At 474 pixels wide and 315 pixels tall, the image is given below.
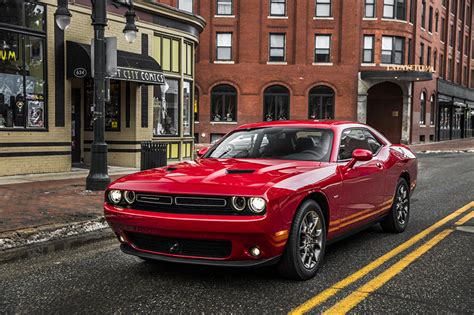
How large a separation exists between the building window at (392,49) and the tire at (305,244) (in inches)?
1247

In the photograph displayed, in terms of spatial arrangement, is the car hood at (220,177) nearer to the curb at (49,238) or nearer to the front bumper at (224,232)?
the front bumper at (224,232)

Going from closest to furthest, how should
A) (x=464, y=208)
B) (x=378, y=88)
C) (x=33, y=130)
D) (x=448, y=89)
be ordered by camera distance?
1. (x=464, y=208)
2. (x=33, y=130)
3. (x=378, y=88)
4. (x=448, y=89)

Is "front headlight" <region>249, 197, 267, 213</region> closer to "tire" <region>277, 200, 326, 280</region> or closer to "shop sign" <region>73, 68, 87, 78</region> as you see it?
"tire" <region>277, 200, 326, 280</region>

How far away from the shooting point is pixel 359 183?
5.72 m

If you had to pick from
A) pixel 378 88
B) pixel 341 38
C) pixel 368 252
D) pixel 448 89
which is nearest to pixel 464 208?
pixel 368 252

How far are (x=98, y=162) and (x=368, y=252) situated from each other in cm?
606

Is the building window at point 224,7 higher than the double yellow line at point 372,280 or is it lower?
higher

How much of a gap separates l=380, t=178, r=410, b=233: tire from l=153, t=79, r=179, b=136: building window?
10832mm

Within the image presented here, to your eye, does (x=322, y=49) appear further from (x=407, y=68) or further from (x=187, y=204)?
(x=187, y=204)

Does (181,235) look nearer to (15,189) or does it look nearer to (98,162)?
(98,162)

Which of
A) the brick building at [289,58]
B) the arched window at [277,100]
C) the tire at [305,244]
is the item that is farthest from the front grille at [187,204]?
the arched window at [277,100]

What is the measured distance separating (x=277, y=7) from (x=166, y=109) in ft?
63.8

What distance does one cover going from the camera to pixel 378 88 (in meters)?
36.8

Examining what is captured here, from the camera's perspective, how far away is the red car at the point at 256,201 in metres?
4.24
